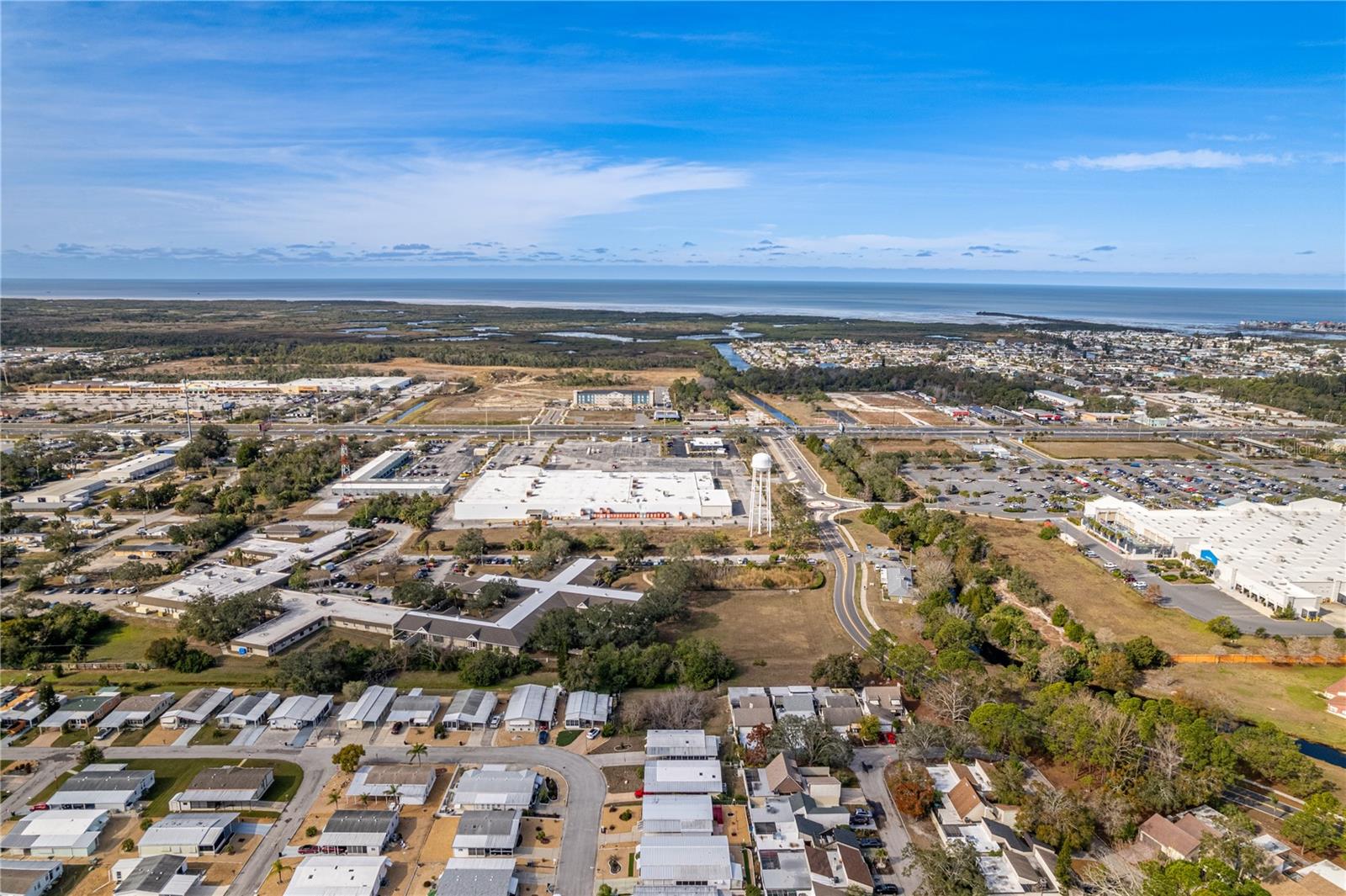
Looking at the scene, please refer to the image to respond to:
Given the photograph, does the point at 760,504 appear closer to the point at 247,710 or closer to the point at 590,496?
the point at 590,496

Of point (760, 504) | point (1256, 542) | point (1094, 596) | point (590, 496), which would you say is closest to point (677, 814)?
point (1094, 596)

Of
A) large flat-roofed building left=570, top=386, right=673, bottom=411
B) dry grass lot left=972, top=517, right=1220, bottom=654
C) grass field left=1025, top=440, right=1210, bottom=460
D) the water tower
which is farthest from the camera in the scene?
large flat-roofed building left=570, top=386, right=673, bottom=411

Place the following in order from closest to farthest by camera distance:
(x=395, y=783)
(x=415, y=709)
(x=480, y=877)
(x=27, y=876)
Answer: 1. (x=480, y=877)
2. (x=27, y=876)
3. (x=395, y=783)
4. (x=415, y=709)

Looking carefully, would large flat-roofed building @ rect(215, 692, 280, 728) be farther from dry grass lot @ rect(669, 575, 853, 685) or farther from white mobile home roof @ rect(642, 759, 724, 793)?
dry grass lot @ rect(669, 575, 853, 685)

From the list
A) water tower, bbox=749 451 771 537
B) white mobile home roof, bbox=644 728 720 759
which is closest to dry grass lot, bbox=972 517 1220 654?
water tower, bbox=749 451 771 537

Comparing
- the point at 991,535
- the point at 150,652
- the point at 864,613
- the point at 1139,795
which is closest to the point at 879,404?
the point at 991,535

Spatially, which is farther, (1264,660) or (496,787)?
(1264,660)

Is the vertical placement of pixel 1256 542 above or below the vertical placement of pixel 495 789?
above
